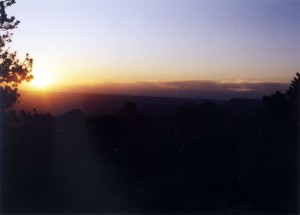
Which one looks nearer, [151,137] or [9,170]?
[9,170]

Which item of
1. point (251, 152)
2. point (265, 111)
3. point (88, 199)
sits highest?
point (265, 111)

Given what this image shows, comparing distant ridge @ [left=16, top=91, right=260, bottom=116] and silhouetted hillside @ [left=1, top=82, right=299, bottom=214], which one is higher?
distant ridge @ [left=16, top=91, right=260, bottom=116]

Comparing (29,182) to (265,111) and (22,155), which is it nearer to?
(22,155)

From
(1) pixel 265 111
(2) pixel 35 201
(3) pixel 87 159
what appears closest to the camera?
(2) pixel 35 201

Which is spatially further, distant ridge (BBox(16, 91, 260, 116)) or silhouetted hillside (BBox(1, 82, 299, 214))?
distant ridge (BBox(16, 91, 260, 116))

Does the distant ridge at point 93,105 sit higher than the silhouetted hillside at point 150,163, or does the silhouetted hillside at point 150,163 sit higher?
the distant ridge at point 93,105

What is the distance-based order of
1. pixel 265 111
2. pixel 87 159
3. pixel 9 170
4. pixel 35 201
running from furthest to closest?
pixel 265 111 → pixel 87 159 → pixel 9 170 → pixel 35 201

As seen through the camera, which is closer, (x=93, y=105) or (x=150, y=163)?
(x=150, y=163)

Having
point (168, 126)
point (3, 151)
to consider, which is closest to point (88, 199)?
point (3, 151)

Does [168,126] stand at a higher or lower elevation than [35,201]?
higher

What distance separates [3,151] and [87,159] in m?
2.60

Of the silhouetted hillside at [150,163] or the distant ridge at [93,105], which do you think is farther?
the distant ridge at [93,105]

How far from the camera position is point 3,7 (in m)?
15.2

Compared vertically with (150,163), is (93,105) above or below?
above
